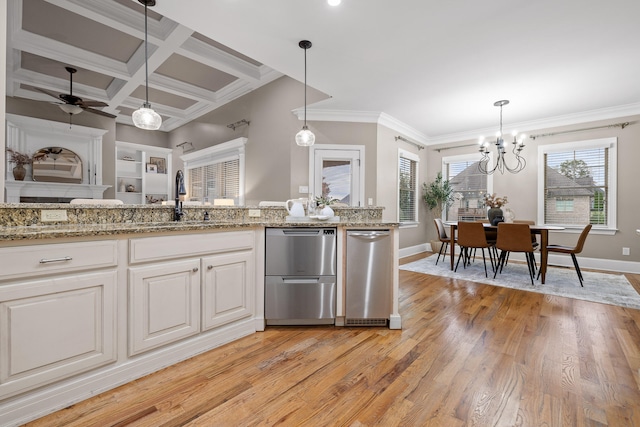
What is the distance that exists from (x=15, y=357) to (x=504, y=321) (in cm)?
337

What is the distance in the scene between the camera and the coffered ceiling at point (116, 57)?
3238 millimetres

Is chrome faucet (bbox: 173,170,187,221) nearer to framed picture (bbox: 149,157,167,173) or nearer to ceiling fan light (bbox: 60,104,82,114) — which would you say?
ceiling fan light (bbox: 60,104,82,114)

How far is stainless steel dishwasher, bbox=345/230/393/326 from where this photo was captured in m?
2.37

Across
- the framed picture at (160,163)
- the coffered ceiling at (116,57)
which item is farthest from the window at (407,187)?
the framed picture at (160,163)

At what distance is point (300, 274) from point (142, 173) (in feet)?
21.5

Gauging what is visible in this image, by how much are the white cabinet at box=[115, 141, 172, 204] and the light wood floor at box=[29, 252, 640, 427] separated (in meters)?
6.41

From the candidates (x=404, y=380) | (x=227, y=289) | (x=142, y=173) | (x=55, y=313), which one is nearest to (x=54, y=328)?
(x=55, y=313)

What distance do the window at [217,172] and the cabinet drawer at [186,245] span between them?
11.4 ft

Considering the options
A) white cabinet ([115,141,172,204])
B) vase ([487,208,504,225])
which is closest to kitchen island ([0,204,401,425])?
vase ([487,208,504,225])

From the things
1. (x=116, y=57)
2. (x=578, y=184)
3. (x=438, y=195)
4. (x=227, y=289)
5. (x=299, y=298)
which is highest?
(x=116, y=57)

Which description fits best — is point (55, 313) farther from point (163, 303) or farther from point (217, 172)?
point (217, 172)

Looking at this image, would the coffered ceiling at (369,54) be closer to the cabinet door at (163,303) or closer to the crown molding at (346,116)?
the crown molding at (346,116)

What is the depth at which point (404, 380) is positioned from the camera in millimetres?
1679

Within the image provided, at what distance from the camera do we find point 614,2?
229 centimetres
